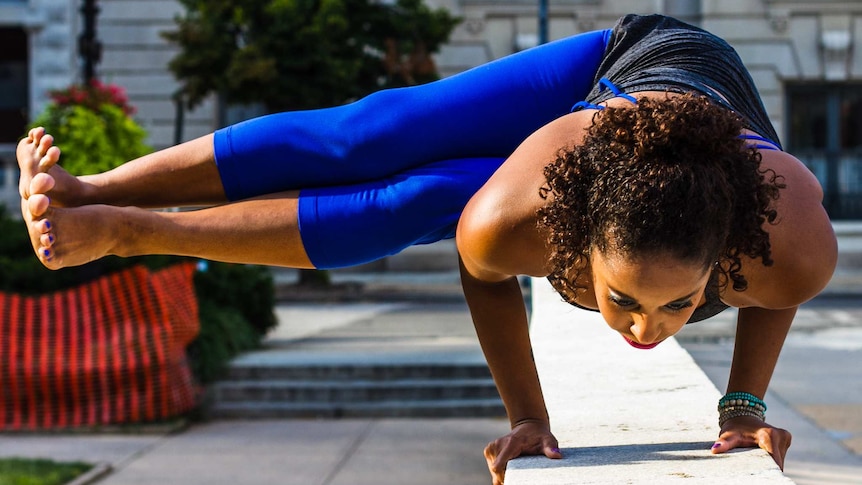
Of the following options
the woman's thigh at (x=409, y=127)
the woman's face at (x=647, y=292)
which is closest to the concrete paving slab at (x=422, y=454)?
the woman's thigh at (x=409, y=127)

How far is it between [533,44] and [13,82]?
10.00 m

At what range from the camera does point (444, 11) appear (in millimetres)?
17484

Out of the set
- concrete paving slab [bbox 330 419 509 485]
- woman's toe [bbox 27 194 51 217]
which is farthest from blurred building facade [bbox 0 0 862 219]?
woman's toe [bbox 27 194 51 217]

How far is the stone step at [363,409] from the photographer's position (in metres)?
8.15

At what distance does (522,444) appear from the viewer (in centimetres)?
288

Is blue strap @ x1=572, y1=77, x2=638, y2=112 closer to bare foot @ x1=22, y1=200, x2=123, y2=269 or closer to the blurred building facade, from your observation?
bare foot @ x1=22, y1=200, x2=123, y2=269

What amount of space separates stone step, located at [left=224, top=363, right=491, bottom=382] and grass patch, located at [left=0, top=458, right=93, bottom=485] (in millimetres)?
2152

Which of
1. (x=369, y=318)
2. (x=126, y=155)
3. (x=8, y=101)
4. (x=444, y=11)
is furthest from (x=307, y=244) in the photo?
(x=8, y=101)

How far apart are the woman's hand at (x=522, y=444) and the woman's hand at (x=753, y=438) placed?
42 cm

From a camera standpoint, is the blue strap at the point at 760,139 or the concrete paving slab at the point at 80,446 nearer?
the blue strap at the point at 760,139

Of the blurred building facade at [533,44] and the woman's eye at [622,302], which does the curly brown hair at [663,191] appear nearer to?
the woman's eye at [622,302]

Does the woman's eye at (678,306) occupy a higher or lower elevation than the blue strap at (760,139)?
lower

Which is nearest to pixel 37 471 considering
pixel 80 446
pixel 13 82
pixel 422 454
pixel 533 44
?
pixel 80 446

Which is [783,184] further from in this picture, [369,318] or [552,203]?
[369,318]
